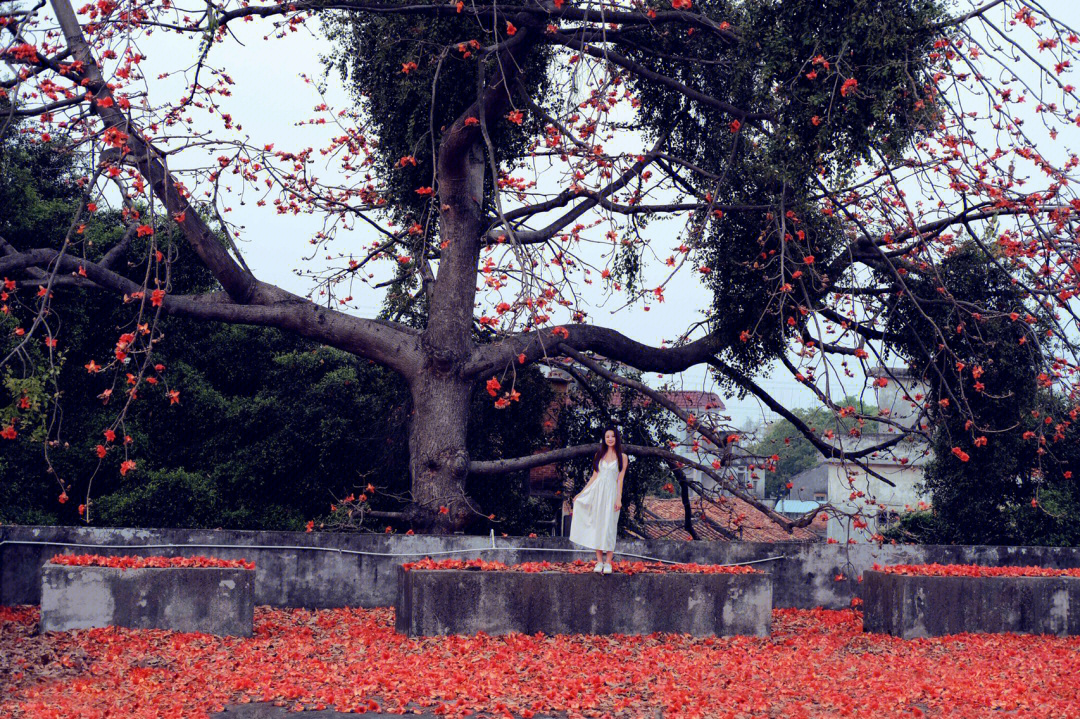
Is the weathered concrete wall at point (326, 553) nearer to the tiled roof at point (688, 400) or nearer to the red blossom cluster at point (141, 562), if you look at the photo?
the red blossom cluster at point (141, 562)

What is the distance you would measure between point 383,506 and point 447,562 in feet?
20.1

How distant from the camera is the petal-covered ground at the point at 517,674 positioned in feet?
20.7

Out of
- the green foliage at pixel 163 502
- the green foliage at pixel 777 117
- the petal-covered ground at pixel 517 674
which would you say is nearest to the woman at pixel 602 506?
the petal-covered ground at pixel 517 674

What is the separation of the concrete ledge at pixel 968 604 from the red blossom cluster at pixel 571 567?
1596mm

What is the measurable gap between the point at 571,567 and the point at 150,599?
3.75 meters

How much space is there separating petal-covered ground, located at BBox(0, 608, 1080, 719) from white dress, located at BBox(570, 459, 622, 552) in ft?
2.92

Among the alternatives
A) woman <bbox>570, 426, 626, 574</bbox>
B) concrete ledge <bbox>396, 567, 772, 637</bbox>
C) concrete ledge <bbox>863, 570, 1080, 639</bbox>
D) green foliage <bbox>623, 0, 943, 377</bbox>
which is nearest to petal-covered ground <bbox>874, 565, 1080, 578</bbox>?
concrete ledge <bbox>863, 570, 1080, 639</bbox>

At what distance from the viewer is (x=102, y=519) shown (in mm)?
14086

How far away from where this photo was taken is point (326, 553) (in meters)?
10.3

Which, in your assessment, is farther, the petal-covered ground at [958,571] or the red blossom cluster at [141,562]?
the petal-covered ground at [958,571]

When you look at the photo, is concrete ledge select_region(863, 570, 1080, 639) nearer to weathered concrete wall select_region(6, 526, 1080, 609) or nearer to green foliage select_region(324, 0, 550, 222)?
weathered concrete wall select_region(6, 526, 1080, 609)

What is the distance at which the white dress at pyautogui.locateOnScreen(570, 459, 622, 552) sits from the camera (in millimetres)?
9039

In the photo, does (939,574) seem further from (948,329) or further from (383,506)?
(383,506)

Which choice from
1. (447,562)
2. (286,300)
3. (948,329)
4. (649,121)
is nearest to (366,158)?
(286,300)
